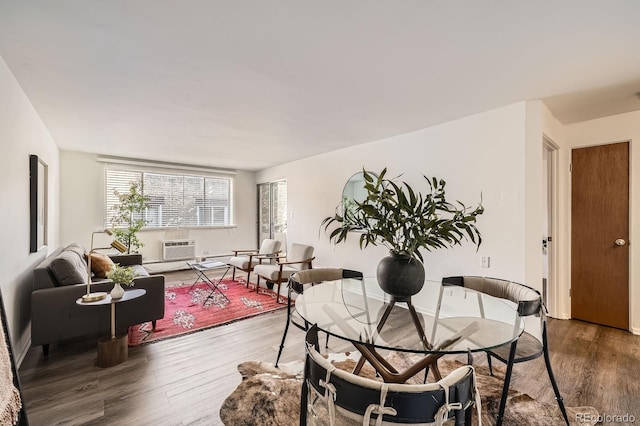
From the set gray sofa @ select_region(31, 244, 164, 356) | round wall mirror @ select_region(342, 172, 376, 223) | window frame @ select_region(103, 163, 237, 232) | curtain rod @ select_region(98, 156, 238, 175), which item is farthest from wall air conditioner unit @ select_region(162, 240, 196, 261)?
round wall mirror @ select_region(342, 172, 376, 223)

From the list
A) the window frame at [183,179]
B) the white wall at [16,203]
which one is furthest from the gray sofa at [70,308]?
the window frame at [183,179]

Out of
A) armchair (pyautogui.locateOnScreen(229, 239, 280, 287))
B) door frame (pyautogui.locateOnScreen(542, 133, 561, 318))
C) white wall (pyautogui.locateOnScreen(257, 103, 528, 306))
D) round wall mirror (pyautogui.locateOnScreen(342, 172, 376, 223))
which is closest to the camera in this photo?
white wall (pyautogui.locateOnScreen(257, 103, 528, 306))

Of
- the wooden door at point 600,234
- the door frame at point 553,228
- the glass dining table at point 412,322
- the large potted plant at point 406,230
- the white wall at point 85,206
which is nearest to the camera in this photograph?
the glass dining table at point 412,322

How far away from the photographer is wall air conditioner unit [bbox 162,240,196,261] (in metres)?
5.95

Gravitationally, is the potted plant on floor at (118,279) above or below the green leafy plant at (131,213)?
below

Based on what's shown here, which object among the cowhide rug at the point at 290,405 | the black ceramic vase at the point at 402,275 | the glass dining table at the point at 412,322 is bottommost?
the cowhide rug at the point at 290,405

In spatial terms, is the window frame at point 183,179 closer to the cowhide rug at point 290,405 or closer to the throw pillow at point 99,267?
the throw pillow at point 99,267

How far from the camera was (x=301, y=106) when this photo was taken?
291cm

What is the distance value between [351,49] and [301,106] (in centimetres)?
A: 110

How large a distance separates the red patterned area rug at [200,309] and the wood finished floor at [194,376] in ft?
0.73

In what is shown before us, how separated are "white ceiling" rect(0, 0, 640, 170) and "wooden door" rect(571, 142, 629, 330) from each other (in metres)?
0.55

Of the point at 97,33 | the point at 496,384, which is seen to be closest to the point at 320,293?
the point at 496,384

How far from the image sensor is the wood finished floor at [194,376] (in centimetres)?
183

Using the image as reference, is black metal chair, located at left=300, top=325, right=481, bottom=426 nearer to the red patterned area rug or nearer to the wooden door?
the red patterned area rug
